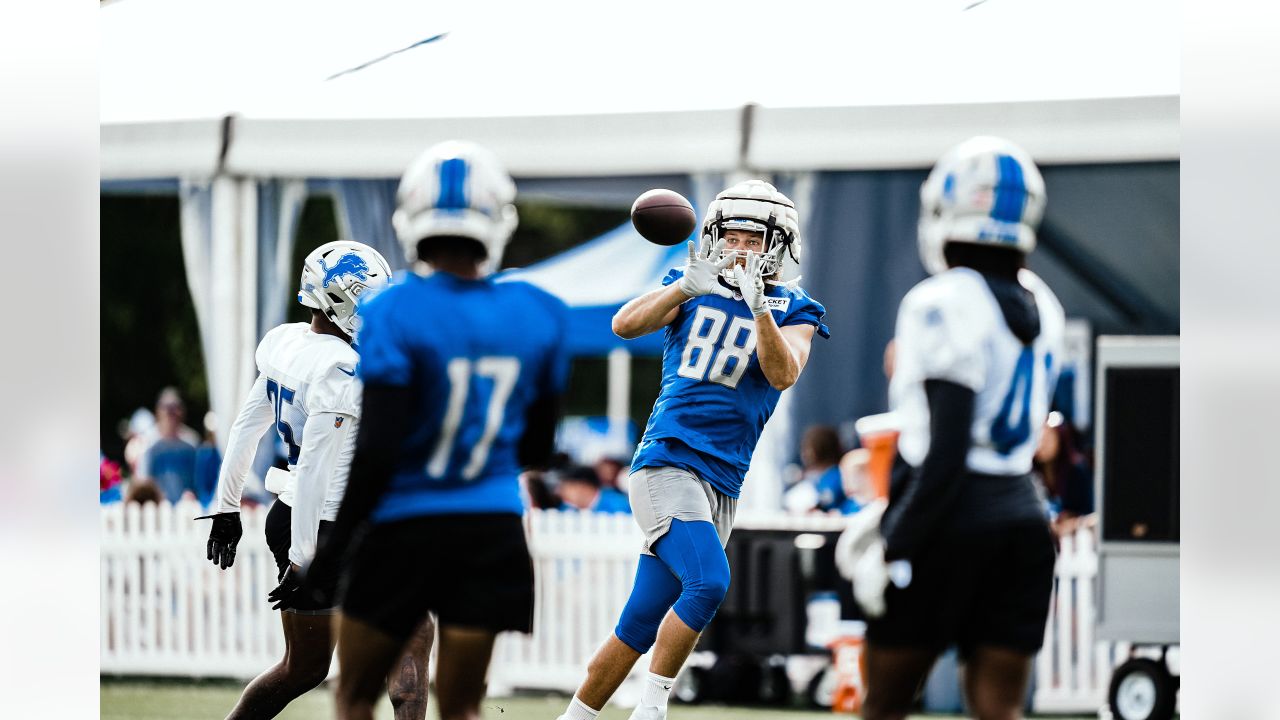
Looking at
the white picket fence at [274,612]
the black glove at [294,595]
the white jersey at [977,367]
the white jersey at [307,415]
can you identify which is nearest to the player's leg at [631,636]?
the black glove at [294,595]

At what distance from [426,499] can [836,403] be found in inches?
228

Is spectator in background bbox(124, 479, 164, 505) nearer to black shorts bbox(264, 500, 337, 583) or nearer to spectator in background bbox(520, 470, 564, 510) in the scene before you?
spectator in background bbox(520, 470, 564, 510)

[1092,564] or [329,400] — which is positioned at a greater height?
[329,400]

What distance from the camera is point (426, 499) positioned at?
4332 mm

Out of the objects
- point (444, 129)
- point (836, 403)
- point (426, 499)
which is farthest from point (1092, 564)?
point (426, 499)

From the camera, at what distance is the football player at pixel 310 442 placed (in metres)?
5.67

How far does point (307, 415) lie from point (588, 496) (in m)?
5.20

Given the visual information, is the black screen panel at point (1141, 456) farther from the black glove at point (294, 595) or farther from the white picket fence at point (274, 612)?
the black glove at point (294, 595)

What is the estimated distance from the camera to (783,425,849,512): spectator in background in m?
9.59

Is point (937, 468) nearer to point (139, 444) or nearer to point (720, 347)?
point (720, 347)

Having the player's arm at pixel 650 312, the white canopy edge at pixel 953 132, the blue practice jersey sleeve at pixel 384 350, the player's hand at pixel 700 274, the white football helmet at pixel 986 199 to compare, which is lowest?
the blue practice jersey sleeve at pixel 384 350
